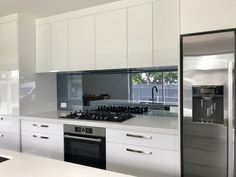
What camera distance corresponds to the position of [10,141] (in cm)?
326

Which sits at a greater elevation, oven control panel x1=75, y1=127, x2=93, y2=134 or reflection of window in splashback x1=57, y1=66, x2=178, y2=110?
reflection of window in splashback x1=57, y1=66, x2=178, y2=110

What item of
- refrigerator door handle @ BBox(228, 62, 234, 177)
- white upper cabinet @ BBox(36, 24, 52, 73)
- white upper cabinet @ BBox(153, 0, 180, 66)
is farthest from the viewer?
white upper cabinet @ BBox(36, 24, 52, 73)

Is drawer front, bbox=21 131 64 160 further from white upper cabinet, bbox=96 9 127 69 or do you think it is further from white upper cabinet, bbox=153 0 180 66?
white upper cabinet, bbox=153 0 180 66

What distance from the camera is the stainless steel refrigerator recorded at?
1807 millimetres

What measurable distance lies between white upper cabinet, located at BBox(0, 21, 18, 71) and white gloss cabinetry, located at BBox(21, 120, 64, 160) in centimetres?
83

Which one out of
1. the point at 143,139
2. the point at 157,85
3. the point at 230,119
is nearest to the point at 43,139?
the point at 143,139

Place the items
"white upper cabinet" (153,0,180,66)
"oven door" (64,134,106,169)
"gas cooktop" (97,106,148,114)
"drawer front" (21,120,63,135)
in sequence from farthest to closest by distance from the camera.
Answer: "gas cooktop" (97,106,148,114) → "drawer front" (21,120,63,135) → "oven door" (64,134,106,169) → "white upper cabinet" (153,0,180,66)

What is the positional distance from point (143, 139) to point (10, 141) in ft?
6.68

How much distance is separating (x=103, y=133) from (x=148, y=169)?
614 mm

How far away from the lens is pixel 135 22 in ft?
8.58

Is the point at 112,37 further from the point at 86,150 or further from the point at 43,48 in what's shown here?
the point at 86,150

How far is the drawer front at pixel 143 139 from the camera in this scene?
218 cm

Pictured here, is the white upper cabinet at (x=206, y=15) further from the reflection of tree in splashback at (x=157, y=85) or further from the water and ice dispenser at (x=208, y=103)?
the reflection of tree in splashback at (x=157, y=85)

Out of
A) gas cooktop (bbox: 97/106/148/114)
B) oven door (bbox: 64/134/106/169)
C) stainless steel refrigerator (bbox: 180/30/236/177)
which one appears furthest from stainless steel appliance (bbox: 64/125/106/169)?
stainless steel refrigerator (bbox: 180/30/236/177)
